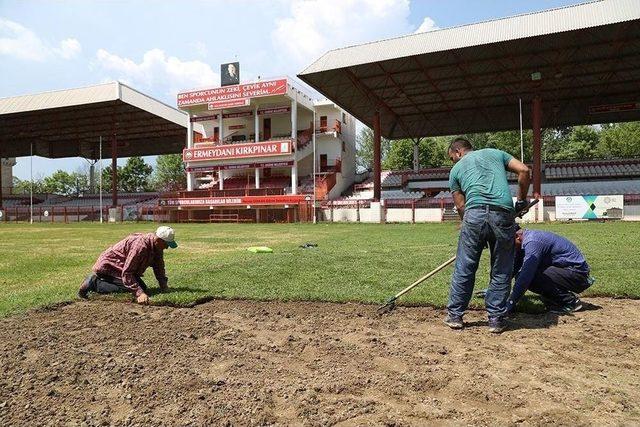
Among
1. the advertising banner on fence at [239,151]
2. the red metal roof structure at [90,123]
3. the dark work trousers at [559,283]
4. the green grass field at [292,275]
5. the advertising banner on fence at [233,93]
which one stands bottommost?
the green grass field at [292,275]

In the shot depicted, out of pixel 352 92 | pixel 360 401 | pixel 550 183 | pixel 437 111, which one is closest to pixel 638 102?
pixel 550 183

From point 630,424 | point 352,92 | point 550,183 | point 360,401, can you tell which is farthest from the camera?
point 550,183

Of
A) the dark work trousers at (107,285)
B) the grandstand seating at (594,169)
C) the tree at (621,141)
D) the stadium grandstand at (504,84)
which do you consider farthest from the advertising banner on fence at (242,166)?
the tree at (621,141)

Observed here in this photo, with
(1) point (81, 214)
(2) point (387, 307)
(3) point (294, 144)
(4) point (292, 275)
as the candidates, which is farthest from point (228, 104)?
(2) point (387, 307)

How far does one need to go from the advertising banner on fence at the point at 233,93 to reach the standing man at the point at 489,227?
32739 mm

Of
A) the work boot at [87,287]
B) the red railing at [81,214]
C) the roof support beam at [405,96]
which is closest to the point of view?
the work boot at [87,287]

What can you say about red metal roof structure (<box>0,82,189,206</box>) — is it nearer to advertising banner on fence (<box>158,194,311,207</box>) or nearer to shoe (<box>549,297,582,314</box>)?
advertising banner on fence (<box>158,194,311,207</box>)

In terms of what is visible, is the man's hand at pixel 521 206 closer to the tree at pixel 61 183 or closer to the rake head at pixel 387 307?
the rake head at pixel 387 307

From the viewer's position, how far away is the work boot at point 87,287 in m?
6.11

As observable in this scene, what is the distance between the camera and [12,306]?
5648mm

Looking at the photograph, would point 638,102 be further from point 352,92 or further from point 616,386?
point 616,386

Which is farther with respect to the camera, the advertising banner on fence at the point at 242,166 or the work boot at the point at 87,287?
the advertising banner on fence at the point at 242,166

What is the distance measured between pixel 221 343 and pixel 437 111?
36.5 m

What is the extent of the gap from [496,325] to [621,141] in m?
63.8
